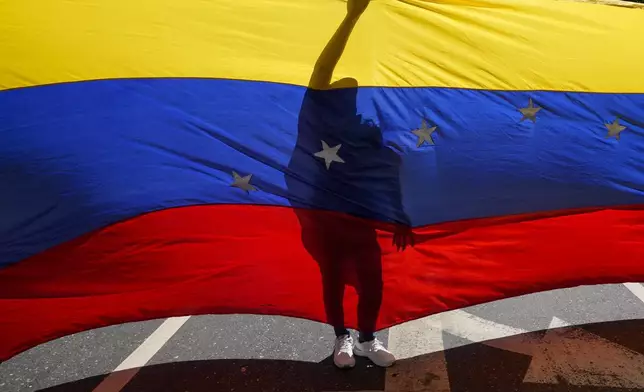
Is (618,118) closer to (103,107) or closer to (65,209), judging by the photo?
(103,107)

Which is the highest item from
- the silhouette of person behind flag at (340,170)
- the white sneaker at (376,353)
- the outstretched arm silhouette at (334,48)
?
the outstretched arm silhouette at (334,48)

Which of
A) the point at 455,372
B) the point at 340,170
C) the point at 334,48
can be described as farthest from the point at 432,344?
the point at 334,48

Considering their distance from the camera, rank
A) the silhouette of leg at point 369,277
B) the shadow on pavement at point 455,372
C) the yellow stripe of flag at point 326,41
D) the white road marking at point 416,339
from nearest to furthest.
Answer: the yellow stripe of flag at point 326,41, the silhouette of leg at point 369,277, the shadow on pavement at point 455,372, the white road marking at point 416,339

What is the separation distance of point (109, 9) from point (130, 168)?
793mm

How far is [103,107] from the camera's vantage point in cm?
288

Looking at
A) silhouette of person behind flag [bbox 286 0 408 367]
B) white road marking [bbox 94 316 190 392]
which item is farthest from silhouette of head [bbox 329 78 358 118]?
white road marking [bbox 94 316 190 392]

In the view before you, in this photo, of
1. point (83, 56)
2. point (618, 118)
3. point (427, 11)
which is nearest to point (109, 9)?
point (83, 56)

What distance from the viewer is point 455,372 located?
3436mm

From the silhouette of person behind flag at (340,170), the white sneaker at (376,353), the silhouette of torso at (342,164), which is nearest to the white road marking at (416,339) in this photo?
the white sneaker at (376,353)

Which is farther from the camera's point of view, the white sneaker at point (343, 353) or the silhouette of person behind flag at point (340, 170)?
the white sneaker at point (343, 353)

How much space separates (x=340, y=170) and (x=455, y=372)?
1405mm

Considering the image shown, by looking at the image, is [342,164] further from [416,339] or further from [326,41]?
[416,339]

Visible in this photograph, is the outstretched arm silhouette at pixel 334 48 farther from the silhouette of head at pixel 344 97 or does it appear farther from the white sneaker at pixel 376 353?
the white sneaker at pixel 376 353

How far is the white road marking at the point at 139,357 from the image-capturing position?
136 inches
